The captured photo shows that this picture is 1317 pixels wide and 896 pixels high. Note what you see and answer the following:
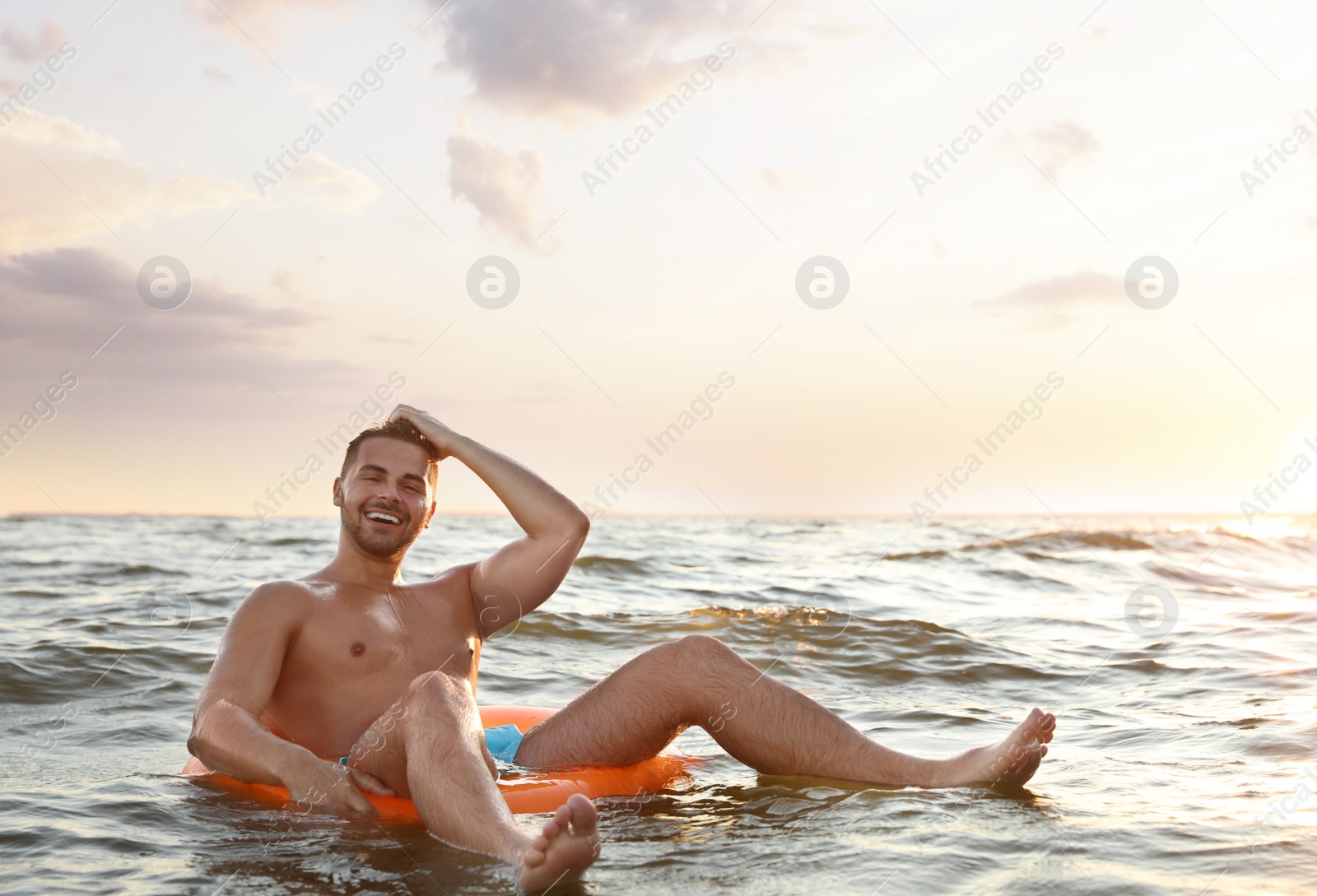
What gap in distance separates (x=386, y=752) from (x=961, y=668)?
4959mm

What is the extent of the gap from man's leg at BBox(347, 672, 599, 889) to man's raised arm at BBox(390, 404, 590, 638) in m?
0.78

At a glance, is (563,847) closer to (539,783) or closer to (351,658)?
(539,783)

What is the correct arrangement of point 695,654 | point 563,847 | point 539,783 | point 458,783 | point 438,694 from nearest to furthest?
point 563,847
point 458,783
point 438,694
point 539,783
point 695,654

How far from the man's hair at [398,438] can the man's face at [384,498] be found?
1.2 inches

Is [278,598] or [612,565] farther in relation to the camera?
[612,565]

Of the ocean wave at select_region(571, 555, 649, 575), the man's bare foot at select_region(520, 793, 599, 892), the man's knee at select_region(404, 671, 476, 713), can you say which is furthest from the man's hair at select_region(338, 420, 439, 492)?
the ocean wave at select_region(571, 555, 649, 575)

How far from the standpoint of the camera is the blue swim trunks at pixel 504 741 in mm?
4152

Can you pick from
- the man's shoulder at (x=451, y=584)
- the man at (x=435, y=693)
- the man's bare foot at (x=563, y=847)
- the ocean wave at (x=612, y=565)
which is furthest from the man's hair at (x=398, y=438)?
the ocean wave at (x=612, y=565)

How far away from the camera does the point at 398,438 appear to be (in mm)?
4219

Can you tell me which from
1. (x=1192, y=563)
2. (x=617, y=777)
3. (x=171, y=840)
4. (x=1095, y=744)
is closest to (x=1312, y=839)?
(x=1095, y=744)

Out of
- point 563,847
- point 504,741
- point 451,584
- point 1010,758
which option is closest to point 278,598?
point 451,584

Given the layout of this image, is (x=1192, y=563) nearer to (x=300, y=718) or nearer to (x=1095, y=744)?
(x=1095, y=744)

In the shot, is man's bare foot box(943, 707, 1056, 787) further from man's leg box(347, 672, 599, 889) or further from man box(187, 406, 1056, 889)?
man's leg box(347, 672, 599, 889)

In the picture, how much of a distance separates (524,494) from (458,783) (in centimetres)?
150
